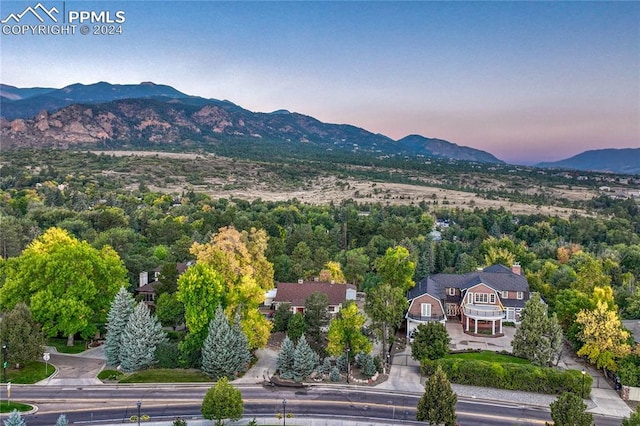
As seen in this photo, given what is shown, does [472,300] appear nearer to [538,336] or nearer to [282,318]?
[538,336]

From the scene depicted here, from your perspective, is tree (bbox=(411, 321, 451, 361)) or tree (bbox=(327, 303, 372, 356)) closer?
tree (bbox=(327, 303, 372, 356))

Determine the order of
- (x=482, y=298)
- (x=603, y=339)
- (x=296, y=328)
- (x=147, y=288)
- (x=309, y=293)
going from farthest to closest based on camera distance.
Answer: (x=147, y=288), (x=309, y=293), (x=482, y=298), (x=296, y=328), (x=603, y=339)

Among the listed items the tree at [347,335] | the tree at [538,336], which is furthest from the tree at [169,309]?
the tree at [538,336]

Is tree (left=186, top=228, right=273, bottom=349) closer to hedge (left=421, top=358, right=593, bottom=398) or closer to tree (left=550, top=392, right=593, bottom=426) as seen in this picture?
hedge (left=421, top=358, right=593, bottom=398)

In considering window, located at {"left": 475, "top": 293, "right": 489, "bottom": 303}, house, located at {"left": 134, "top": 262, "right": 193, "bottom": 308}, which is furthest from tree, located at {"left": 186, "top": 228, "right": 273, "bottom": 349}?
window, located at {"left": 475, "top": 293, "right": 489, "bottom": 303}

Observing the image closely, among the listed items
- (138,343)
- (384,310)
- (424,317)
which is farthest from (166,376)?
(424,317)

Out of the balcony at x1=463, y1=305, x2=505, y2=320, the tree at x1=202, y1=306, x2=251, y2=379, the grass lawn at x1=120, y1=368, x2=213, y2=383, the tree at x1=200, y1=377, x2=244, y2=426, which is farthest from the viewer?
the balcony at x1=463, y1=305, x2=505, y2=320
